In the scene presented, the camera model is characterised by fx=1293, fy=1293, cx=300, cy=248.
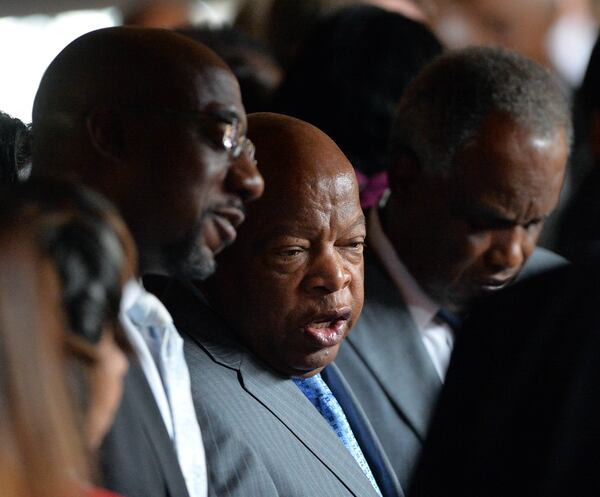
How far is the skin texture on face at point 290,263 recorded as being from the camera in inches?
103

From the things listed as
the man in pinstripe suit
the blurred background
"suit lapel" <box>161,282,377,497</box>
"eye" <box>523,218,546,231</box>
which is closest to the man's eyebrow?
the man in pinstripe suit

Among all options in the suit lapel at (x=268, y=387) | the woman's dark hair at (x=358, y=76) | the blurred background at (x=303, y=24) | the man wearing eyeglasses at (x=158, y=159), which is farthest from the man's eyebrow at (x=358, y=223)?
the blurred background at (x=303, y=24)

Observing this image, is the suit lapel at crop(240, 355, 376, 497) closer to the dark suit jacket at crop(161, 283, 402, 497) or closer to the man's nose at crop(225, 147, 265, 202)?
the dark suit jacket at crop(161, 283, 402, 497)

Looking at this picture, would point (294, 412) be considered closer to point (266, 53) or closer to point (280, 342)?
point (280, 342)

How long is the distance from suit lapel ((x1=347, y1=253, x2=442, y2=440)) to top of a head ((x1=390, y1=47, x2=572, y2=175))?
0.32 m

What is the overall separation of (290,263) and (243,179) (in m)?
0.43

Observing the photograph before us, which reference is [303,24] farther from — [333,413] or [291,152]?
[333,413]

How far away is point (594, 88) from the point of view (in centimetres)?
284

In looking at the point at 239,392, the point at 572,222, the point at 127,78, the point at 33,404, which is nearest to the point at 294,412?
the point at 239,392

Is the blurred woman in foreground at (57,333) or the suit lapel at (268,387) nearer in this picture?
the blurred woman in foreground at (57,333)

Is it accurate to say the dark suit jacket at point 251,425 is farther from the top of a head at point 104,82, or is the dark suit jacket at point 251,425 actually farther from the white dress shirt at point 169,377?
the top of a head at point 104,82

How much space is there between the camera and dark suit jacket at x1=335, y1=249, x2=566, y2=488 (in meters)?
3.01

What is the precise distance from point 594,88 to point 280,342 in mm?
899

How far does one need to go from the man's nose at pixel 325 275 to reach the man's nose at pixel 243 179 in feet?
1.38
